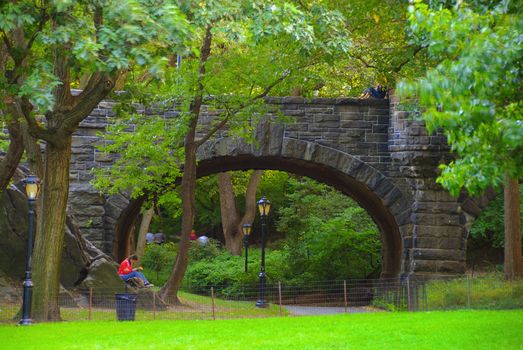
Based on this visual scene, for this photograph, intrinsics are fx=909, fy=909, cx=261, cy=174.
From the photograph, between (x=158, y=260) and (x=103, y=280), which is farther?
(x=158, y=260)

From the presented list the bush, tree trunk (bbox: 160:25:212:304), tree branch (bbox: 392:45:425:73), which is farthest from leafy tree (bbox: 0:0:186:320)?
the bush

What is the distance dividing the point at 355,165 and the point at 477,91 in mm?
13748

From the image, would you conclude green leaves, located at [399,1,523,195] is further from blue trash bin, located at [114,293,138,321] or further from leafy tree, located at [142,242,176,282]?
leafy tree, located at [142,242,176,282]

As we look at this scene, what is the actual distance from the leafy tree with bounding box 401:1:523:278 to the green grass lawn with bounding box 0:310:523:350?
329 cm

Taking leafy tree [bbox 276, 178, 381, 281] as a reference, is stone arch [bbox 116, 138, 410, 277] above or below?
above

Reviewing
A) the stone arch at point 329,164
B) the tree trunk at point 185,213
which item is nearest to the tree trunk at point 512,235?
the stone arch at point 329,164

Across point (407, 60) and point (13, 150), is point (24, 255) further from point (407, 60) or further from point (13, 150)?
point (407, 60)

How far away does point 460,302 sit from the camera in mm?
18922

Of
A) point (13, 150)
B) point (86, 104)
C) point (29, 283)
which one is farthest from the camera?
point (13, 150)

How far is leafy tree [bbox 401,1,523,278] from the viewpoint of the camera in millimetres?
8508

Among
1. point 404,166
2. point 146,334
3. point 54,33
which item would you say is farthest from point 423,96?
point 404,166

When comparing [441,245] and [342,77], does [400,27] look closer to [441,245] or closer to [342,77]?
[342,77]

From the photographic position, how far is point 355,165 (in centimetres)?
2245

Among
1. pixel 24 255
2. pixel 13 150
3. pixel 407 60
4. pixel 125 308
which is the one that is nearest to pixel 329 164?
pixel 407 60
